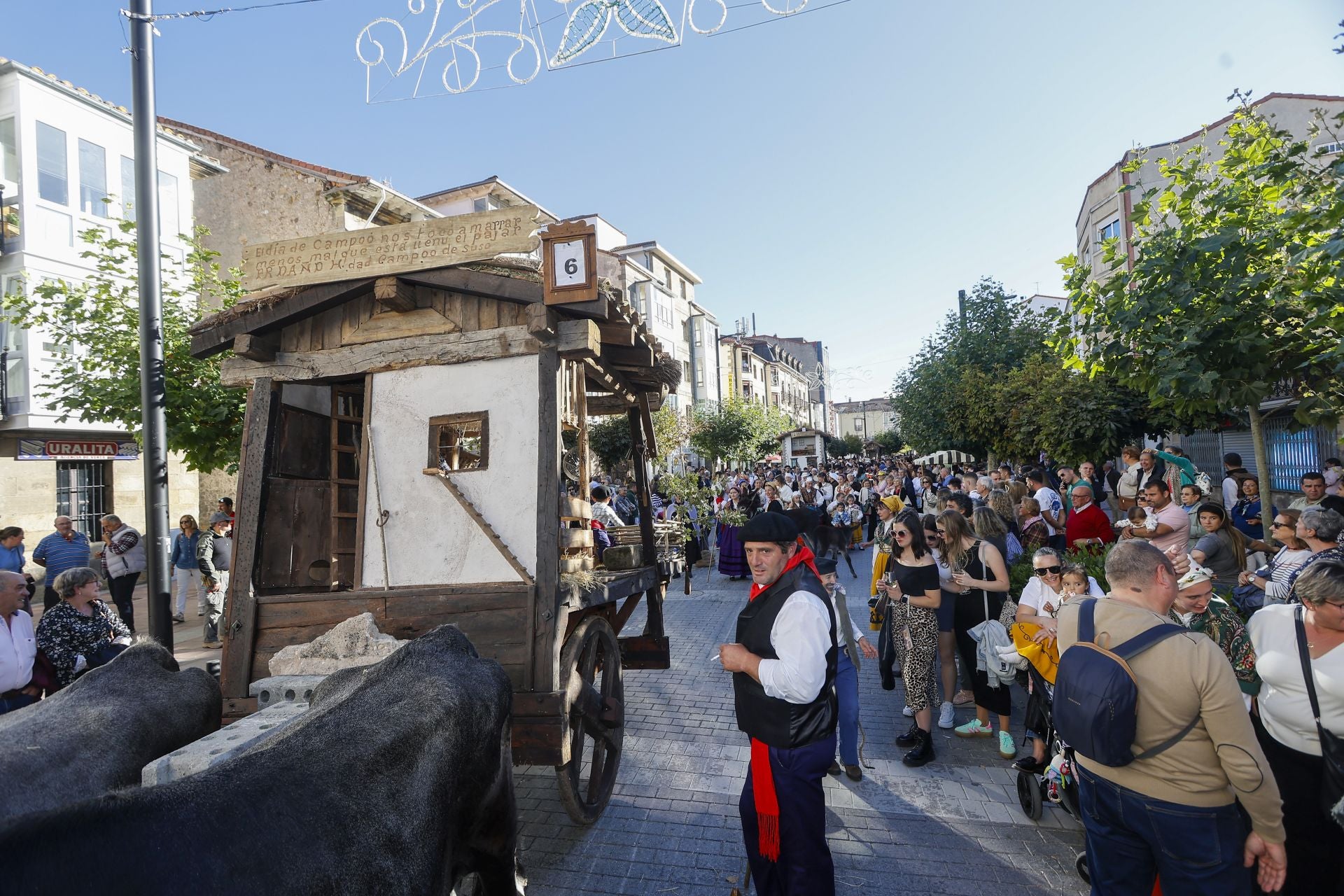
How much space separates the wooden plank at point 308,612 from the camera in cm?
430

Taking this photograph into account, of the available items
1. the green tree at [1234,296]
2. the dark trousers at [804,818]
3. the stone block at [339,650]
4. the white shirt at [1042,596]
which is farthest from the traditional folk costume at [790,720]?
the green tree at [1234,296]

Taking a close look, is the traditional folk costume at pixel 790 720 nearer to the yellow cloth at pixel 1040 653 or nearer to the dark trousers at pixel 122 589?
the yellow cloth at pixel 1040 653

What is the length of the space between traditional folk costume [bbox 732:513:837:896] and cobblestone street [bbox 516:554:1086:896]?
2.27ft

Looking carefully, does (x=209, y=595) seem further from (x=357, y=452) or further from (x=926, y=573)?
(x=926, y=573)

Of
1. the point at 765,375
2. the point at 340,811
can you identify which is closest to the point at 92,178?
the point at 340,811

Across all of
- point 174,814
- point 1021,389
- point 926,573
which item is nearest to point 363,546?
point 174,814

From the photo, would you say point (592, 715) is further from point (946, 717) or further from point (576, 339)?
point (946, 717)

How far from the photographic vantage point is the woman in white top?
283 centimetres

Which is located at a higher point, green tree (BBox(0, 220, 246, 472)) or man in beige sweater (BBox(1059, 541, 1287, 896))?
green tree (BBox(0, 220, 246, 472))

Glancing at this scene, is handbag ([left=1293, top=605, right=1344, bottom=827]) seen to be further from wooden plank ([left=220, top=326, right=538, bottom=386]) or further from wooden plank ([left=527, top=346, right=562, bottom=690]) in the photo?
wooden plank ([left=220, top=326, right=538, bottom=386])

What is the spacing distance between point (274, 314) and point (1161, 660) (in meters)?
4.90

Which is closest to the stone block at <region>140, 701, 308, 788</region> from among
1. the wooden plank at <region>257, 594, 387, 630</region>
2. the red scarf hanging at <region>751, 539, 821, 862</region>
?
the wooden plank at <region>257, 594, 387, 630</region>

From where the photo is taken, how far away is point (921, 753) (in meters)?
5.25

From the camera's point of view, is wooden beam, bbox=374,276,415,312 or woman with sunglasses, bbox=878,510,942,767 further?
woman with sunglasses, bbox=878,510,942,767
